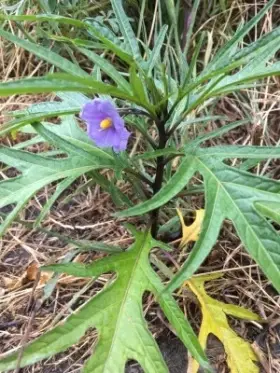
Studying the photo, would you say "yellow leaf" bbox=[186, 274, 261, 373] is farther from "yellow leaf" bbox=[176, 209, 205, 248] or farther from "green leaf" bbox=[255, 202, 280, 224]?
"green leaf" bbox=[255, 202, 280, 224]

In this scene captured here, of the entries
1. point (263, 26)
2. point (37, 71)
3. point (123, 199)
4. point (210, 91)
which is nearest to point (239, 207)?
point (210, 91)

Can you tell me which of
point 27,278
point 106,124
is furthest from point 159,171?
point 27,278

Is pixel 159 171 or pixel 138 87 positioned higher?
pixel 138 87

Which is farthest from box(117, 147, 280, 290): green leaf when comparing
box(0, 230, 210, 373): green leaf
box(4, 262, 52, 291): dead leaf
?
box(4, 262, 52, 291): dead leaf

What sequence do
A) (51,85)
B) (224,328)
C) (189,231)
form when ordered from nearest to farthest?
(51,85) < (224,328) < (189,231)

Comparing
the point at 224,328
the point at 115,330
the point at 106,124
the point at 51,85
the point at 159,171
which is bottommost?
the point at 224,328

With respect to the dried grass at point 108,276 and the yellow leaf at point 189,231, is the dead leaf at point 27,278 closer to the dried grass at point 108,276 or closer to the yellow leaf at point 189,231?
the dried grass at point 108,276

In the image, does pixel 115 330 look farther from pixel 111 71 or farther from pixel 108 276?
pixel 111 71
